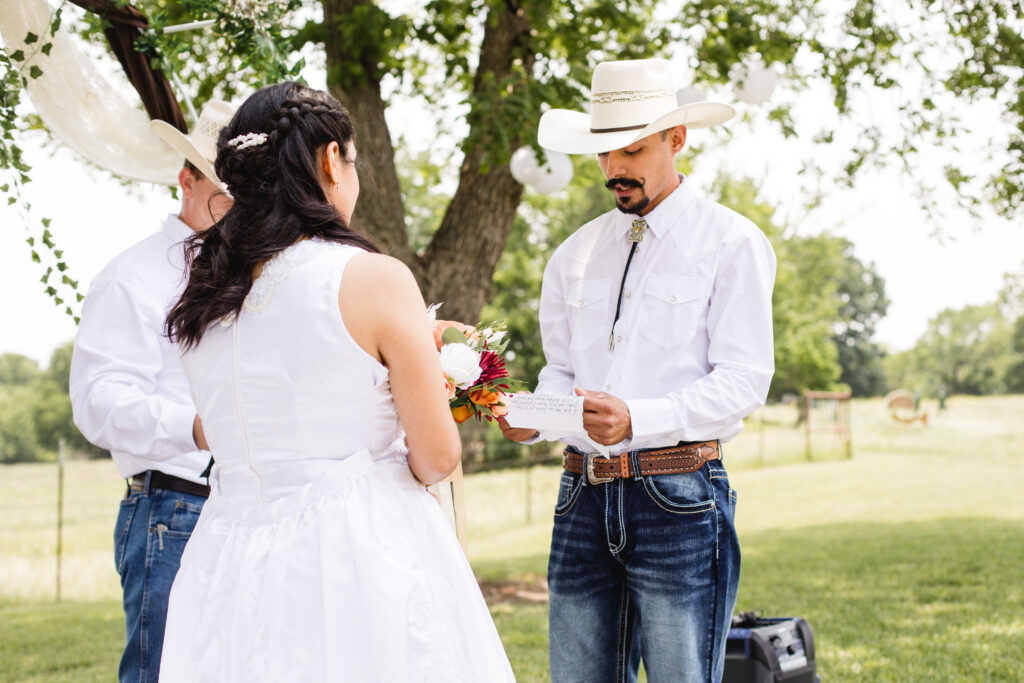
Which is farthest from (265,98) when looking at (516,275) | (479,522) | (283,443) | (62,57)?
(516,275)

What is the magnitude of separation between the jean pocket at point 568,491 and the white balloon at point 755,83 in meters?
5.06

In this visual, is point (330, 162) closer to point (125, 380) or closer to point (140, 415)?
point (140, 415)

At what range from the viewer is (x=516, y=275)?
28.6 meters

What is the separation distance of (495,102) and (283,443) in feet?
16.6


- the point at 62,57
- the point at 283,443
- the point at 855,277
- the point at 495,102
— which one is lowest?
the point at 283,443

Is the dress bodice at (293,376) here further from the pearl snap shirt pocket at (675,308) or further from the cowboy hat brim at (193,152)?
the cowboy hat brim at (193,152)

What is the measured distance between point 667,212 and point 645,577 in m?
1.10

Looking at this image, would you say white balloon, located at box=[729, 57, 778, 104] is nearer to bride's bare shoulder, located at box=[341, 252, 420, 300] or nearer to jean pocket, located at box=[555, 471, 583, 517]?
jean pocket, located at box=[555, 471, 583, 517]

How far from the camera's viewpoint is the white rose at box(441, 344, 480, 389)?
229 centimetres

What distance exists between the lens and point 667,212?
115 inches

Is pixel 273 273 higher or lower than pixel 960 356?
lower

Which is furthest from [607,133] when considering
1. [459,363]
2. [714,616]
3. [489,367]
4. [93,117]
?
[93,117]

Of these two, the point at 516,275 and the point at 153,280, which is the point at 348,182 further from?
the point at 516,275

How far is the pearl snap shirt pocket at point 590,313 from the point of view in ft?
9.68
